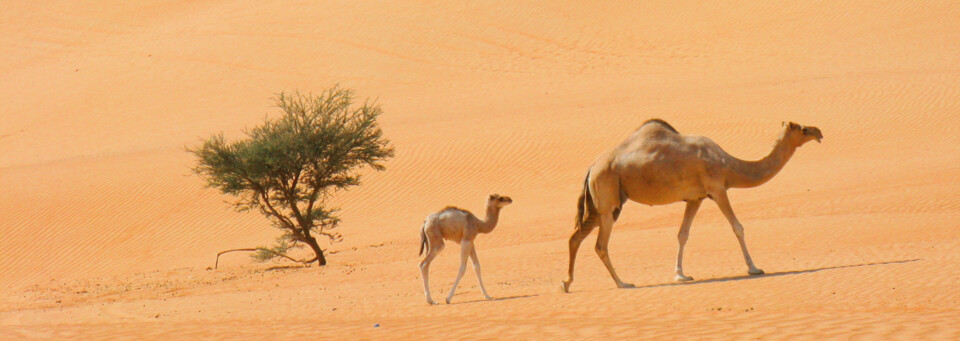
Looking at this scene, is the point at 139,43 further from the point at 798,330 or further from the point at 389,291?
the point at 798,330

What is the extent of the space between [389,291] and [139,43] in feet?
146

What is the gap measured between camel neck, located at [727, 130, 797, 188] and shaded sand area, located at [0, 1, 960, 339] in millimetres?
1244

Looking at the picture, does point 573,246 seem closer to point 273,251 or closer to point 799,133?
point 799,133

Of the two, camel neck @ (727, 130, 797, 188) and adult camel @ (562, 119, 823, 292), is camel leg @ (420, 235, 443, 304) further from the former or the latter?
camel neck @ (727, 130, 797, 188)

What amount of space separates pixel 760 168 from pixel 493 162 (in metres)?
17.4

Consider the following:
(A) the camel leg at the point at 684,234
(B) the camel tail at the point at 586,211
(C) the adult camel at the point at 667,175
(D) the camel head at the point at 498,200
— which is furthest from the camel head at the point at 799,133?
(D) the camel head at the point at 498,200

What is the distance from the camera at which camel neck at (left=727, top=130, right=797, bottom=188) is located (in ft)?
43.0

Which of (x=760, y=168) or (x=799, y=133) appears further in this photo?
(x=799, y=133)

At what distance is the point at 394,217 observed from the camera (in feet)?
89.8

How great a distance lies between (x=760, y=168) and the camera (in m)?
13.3

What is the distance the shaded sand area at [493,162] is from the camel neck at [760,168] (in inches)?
49.0

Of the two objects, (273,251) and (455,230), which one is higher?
(273,251)

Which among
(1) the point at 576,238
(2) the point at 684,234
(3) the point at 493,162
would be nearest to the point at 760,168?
(2) the point at 684,234

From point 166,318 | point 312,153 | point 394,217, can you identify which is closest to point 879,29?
point 394,217
